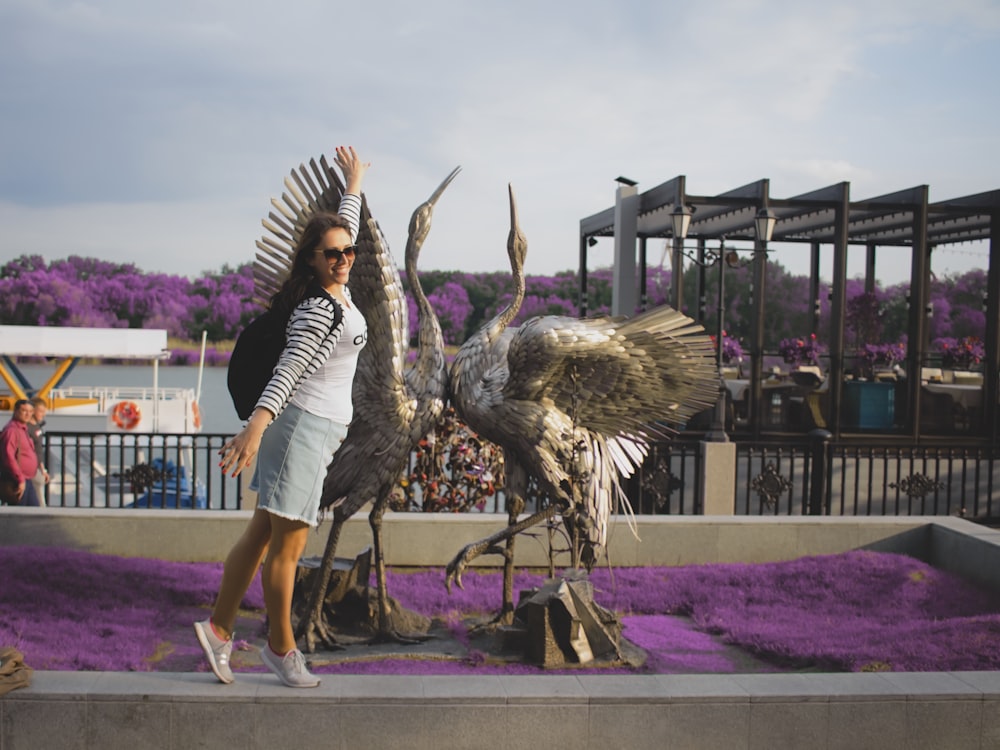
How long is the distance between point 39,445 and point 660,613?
6.71 m

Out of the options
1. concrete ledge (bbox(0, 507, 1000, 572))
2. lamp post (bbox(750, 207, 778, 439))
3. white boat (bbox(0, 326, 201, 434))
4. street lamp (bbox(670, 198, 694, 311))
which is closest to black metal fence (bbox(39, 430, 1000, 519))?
concrete ledge (bbox(0, 507, 1000, 572))

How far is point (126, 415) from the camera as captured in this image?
62.8 ft

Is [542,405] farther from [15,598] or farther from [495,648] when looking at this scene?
[15,598]

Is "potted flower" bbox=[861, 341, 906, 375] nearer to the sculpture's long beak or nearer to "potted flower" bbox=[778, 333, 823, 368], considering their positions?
"potted flower" bbox=[778, 333, 823, 368]

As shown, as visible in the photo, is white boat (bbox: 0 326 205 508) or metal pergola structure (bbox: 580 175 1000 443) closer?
metal pergola structure (bbox: 580 175 1000 443)

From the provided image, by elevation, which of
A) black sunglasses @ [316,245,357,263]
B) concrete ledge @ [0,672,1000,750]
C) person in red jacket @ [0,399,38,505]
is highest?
black sunglasses @ [316,245,357,263]

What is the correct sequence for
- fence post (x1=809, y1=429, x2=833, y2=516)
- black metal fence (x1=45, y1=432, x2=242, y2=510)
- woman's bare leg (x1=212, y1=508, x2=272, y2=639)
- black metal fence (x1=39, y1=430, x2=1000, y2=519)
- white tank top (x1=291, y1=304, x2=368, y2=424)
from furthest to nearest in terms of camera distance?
1. fence post (x1=809, y1=429, x2=833, y2=516)
2. black metal fence (x1=39, y1=430, x2=1000, y2=519)
3. black metal fence (x1=45, y1=432, x2=242, y2=510)
4. woman's bare leg (x1=212, y1=508, x2=272, y2=639)
5. white tank top (x1=291, y1=304, x2=368, y2=424)

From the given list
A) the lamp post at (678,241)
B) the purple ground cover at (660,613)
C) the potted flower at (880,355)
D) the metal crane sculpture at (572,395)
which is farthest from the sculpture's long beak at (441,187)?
the potted flower at (880,355)

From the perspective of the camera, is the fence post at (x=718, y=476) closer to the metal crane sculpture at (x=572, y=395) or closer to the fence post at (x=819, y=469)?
the fence post at (x=819, y=469)

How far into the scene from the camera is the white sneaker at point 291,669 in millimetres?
4184

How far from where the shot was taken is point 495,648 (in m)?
5.66

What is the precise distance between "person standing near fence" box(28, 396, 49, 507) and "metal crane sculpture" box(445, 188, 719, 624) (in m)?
6.02

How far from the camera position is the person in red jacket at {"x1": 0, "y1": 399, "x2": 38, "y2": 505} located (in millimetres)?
9672

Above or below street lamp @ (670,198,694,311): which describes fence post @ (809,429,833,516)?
below
